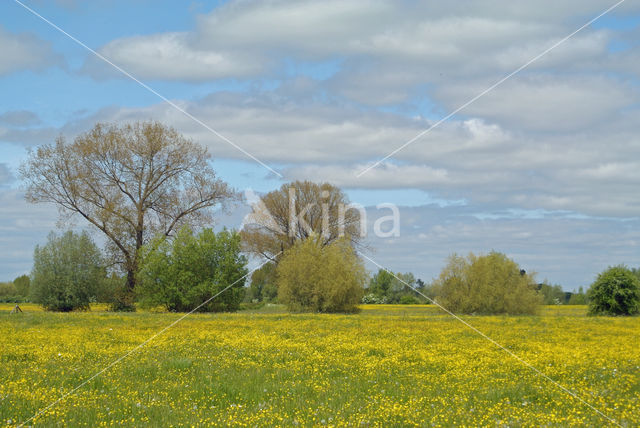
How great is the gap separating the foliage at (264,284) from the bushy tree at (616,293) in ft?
110

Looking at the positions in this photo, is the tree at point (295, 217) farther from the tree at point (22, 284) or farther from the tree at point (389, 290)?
the tree at point (22, 284)

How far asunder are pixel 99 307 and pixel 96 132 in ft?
50.8

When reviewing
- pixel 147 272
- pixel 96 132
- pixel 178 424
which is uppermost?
pixel 96 132

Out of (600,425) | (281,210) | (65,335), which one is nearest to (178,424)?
(600,425)

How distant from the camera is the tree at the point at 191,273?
4678 cm

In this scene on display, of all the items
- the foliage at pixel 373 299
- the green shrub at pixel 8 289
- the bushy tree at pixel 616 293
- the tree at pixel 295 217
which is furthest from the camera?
the foliage at pixel 373 299

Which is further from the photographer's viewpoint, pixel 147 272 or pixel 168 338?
pixel 147 272

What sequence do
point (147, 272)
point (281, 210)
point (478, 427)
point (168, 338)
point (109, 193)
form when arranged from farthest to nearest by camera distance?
point (281, 210) < point (109, 193) < point (147, 272) < point (168, 338) < point (478, 427)

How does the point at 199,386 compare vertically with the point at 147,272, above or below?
below

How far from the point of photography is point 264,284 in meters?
82.1

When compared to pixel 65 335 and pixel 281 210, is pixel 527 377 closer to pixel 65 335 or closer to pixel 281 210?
pixel 65 335

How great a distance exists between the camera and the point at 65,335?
20688 mm

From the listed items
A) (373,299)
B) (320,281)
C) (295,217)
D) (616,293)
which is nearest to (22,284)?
(295,217)

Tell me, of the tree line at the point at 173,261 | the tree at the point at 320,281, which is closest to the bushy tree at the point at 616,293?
the tree line at the point at 173,261
